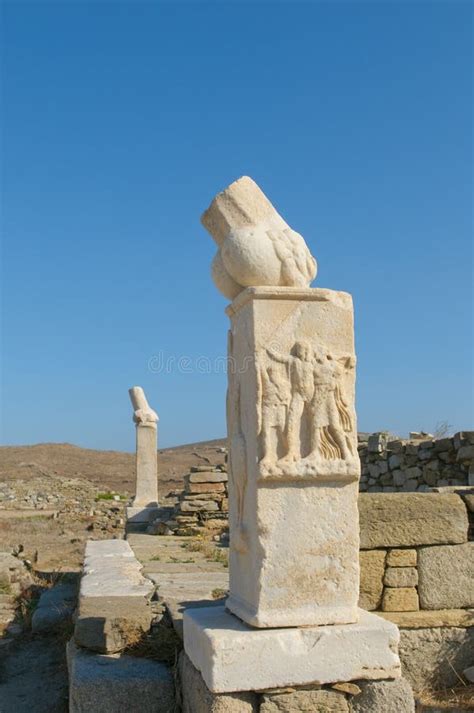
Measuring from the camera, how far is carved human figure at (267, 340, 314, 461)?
3426mm

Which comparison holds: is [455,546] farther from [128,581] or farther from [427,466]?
[427,466]

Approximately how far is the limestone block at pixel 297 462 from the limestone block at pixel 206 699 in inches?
13.3

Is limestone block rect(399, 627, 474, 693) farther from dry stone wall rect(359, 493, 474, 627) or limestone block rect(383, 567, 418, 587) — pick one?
limestone block rect(383, 567, 418, 587)

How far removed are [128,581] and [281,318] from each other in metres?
3.48

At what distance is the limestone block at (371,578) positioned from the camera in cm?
478

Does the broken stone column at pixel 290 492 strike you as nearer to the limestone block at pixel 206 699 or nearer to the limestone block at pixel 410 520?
the limestone block at pixel 206 699

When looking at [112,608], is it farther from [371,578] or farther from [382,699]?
[382,699]

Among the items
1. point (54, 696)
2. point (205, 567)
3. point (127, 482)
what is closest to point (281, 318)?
point (54, 696)

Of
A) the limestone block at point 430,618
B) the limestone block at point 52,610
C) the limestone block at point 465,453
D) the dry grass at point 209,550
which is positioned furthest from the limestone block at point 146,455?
the limestone block at point 430,618

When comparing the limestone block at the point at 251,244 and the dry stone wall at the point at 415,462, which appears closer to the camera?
the limestone block at the point at 251,244

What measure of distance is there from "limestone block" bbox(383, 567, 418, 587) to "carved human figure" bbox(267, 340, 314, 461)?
184 centimetres

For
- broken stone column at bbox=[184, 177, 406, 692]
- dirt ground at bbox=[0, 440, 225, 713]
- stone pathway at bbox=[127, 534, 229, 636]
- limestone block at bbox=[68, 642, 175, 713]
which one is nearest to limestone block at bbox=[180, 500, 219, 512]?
stone pathway at bbox=[127, 534, 229, 636]

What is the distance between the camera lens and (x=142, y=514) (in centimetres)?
1357

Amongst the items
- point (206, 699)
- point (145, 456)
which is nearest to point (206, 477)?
point (145, 456)
